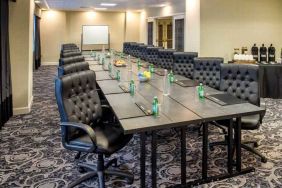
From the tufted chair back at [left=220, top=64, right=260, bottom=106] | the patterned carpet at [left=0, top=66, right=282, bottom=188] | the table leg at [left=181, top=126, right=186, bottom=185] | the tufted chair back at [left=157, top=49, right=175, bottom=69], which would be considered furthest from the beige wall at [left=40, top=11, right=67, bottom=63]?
the table leg at [left=181, top=126, right=186, bottom=185]

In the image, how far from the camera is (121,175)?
8.98ft

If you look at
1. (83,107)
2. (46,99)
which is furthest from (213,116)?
(46,99)

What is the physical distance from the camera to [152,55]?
7.66 metres

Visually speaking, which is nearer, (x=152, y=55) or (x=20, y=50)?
(x=20, y=50)

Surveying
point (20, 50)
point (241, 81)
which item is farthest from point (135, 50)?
point (241, 81)

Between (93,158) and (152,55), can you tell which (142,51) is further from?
(93,158)

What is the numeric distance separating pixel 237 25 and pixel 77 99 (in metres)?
5.40

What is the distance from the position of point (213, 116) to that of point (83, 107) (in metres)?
1.30

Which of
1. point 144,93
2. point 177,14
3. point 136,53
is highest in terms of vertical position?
point 177,14

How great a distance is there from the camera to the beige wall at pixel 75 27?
13125 millimetres

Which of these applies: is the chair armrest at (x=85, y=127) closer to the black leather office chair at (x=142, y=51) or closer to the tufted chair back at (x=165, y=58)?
the tufted chair back at (x=165, y=58)

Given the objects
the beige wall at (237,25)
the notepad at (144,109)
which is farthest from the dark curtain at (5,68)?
the beige wall at (237,25)

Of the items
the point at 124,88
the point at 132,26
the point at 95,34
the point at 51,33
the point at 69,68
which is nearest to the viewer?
the point at 69,68

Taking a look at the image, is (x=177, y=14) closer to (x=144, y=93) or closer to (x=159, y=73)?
(x=159, y=73)
